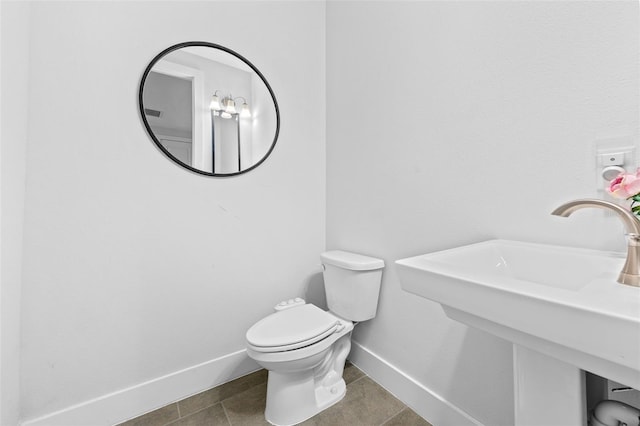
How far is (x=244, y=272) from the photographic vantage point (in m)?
1.51

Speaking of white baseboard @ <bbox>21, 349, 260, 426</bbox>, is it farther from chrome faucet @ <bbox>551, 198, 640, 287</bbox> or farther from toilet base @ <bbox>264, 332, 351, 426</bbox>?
chrome faucet @ <bbox>551, 198, 640, 287</bbox>

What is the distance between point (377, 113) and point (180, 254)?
4.26 ft

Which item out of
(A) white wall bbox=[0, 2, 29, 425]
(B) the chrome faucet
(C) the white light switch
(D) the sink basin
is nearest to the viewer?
(D) the sink basin

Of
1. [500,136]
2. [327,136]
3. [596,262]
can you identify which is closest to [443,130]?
[500,136]

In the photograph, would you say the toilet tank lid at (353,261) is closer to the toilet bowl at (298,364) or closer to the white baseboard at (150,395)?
the toilet bowl at (298,364)

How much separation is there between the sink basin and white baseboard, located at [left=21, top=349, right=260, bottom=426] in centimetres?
128

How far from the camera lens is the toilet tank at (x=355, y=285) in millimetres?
1329

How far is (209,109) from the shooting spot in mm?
1399

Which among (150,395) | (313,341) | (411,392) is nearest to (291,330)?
(313,341)

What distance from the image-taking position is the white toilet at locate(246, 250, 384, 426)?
1.08 meters

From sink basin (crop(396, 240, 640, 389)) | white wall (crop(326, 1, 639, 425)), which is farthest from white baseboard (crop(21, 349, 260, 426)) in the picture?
sink basin (crop(396, 240, 640, 389))

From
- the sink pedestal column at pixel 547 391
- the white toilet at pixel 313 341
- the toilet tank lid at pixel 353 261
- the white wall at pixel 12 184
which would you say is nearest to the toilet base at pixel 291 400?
the white toilet at pixel 313 341

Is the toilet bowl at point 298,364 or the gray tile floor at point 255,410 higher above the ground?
the toilet bowl at point 298,364

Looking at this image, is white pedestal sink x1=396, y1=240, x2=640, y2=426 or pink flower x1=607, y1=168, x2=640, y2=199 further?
pink flower x1=607, y1=168, x2=640, y2=199
